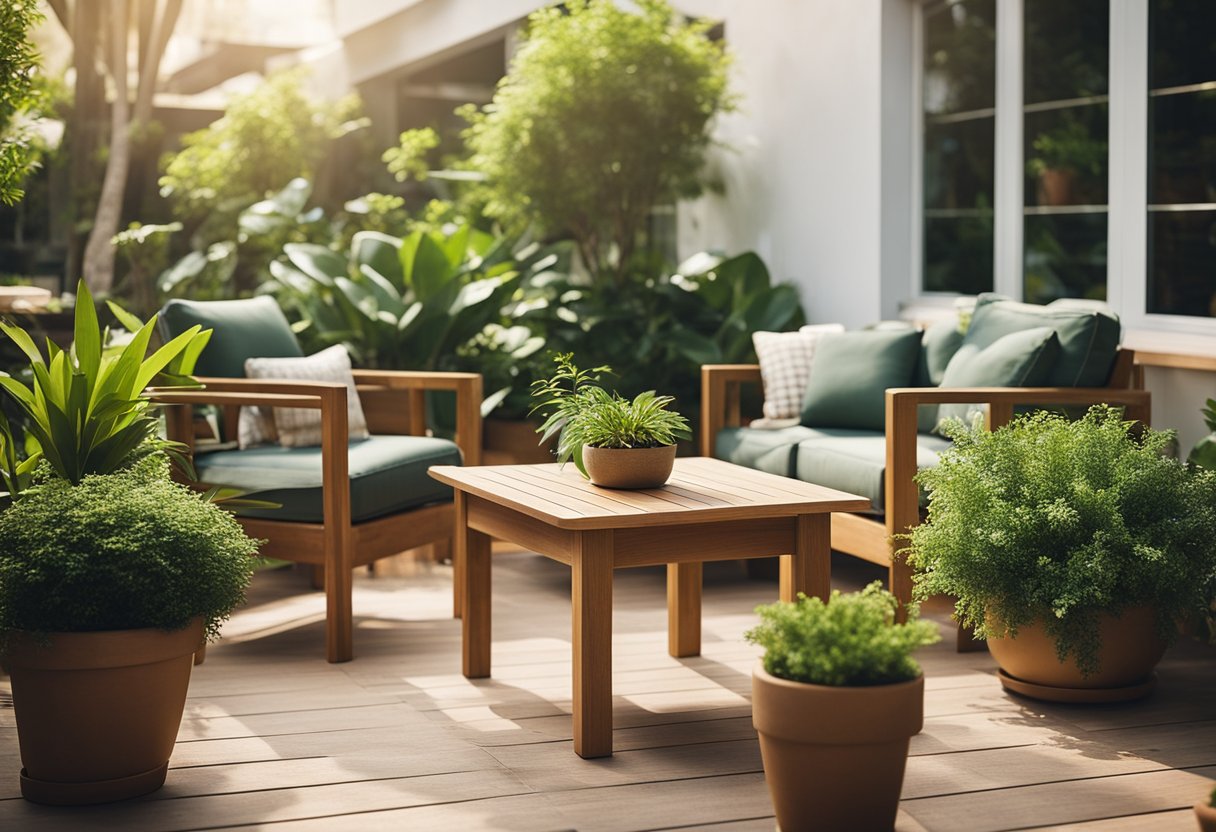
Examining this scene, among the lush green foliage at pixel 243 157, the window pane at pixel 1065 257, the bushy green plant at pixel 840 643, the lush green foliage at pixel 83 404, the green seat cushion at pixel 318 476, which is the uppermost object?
the lush green foliage at pixel 243 157

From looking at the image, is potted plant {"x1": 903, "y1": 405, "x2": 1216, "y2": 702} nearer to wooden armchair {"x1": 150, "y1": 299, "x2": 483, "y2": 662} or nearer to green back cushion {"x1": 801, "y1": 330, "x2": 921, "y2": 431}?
green back cushion {"x1": 801, "y1": 330, "x2": 921, "y2": 431}

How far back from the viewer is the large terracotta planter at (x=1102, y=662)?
128 inches

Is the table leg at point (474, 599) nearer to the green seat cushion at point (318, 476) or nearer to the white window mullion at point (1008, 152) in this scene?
the green seat cushion at point (318, 476)

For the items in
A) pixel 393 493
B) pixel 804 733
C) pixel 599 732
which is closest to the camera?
pixel 804 733

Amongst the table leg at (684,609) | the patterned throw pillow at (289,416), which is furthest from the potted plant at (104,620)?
the patterned throw pillow at (289,416)

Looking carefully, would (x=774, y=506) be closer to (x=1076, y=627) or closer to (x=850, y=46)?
(x=1076, y=627)

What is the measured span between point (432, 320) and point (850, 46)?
6.58 feet

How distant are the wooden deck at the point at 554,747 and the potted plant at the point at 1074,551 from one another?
0.14 m

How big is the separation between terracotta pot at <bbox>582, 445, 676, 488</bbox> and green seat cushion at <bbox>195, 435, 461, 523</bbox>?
91 centimetres

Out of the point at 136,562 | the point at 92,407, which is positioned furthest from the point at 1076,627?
the point at 92,407

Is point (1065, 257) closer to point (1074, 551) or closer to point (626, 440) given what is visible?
point (1074, 551)

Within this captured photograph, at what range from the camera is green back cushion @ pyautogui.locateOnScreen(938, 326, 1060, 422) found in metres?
3.98

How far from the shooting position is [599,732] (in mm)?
3004

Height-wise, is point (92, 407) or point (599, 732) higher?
point (92, 407)
